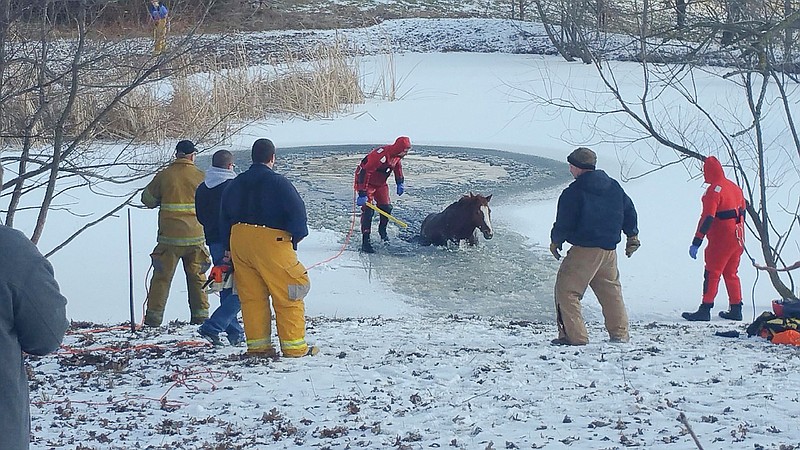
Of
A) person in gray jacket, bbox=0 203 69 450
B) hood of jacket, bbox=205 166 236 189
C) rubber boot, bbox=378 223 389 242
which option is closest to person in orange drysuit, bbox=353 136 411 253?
rubber boot, bbox=378 223 389 242

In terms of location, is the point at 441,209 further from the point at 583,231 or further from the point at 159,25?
the point at 159,25

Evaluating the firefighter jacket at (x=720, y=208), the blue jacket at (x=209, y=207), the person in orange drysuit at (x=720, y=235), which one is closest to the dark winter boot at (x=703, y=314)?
the person in orange drysuit at (x=720, y=235)

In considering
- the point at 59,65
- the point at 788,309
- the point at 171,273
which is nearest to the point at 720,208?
the point at 788,309

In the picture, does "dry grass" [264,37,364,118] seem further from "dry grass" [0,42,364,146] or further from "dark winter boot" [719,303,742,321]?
"dark winter boot" [719,303,742,321]

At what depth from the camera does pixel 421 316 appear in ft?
32.6

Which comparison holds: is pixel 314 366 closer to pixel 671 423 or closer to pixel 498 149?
pixel 671 423

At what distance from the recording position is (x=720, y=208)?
9617mm

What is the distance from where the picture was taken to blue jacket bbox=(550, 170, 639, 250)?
7602 mm

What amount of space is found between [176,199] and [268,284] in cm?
196

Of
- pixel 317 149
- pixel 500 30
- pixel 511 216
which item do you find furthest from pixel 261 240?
pixel 500 30

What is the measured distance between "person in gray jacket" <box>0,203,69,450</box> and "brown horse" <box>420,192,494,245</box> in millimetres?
8909

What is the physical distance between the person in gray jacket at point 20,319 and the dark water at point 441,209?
22.7 feet

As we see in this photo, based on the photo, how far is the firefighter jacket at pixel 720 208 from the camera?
9531mm

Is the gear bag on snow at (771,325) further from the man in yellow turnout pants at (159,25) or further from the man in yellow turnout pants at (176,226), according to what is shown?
the man in yellow turnout pants at (159,25)
